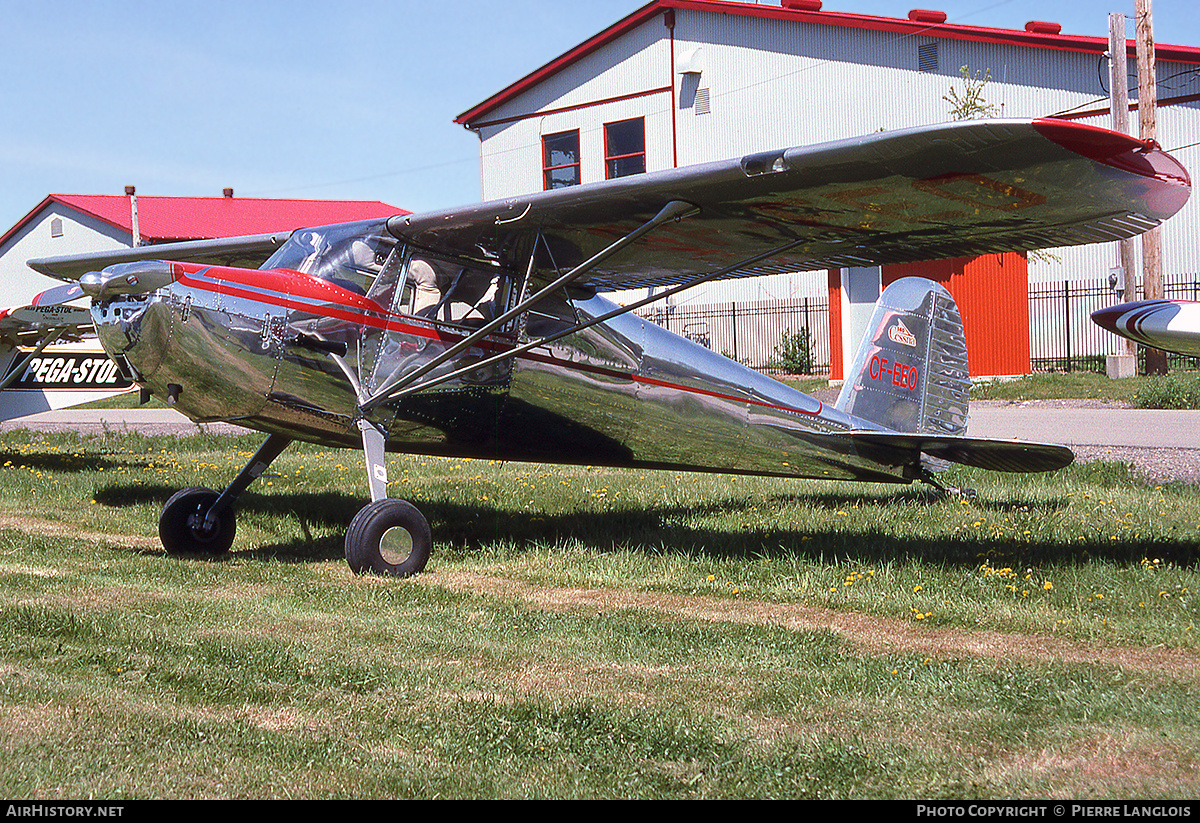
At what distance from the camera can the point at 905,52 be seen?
27078mm

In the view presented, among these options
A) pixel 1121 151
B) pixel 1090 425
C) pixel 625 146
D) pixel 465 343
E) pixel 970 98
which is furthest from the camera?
pixel 625 146

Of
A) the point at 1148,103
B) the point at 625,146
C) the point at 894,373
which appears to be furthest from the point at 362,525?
the point at 625,146

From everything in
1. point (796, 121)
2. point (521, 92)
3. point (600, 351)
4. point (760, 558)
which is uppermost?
point (521, 92)

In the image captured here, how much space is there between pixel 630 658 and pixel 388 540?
2424mm

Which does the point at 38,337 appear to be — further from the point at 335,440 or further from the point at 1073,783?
the point at 1073,783

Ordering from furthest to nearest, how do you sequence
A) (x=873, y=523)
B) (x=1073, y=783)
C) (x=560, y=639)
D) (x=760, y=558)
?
(x=873, y=523), (x=760, y=558), (x=560, y=639), (x=1073, y=783)

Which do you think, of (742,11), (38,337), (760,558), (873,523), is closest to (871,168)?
(760,558)

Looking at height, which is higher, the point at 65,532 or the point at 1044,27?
the point at 1044,27

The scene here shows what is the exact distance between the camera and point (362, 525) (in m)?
6.23

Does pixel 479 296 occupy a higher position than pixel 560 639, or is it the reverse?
pixel 479 296

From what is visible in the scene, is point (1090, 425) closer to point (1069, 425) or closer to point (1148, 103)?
point (1069, 425)

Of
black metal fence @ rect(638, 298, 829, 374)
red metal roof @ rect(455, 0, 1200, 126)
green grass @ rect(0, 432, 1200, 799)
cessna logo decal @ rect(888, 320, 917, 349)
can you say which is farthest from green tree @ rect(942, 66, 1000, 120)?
green grass @ rect(0, 432, 1200, 799)

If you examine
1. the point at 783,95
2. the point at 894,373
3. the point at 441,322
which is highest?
the point at 783,95
